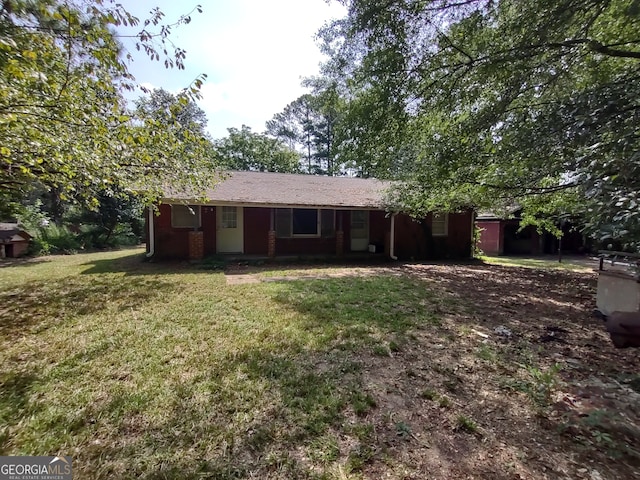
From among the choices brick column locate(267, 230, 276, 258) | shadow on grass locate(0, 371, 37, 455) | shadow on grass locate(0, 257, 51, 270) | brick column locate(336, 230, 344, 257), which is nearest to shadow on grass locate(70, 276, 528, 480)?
shadow on grass locate(0, 371, 37, 455)

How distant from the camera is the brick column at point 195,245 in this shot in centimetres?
1014

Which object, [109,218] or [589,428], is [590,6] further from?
[109,218]

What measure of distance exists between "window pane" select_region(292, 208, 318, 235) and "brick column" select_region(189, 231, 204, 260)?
3.47 meters

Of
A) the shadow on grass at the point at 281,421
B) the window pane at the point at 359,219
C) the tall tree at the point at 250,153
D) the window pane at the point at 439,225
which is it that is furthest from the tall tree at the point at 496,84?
the tall tree at the point at 250,153

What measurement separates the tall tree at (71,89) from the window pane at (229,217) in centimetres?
494

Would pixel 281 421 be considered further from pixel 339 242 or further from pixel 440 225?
pixel 440 225

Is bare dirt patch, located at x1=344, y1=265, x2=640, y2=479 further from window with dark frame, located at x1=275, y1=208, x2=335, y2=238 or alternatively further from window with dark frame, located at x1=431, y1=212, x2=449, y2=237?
window with dark frame, located at x1=431, y1=212, x2=449, y2=237

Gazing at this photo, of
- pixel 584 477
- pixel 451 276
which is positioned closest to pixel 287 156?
pixel 451 276

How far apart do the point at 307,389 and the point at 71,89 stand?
4272 millimetres

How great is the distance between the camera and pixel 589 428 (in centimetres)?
244

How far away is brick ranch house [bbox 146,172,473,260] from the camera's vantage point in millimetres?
10297

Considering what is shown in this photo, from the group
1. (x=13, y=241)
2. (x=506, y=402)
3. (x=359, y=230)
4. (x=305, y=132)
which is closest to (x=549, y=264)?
(x=359, y=230)

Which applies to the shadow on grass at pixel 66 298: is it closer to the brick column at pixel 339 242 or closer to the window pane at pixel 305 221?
the window pane at pixel 305 221

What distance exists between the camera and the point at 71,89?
3.58 m
